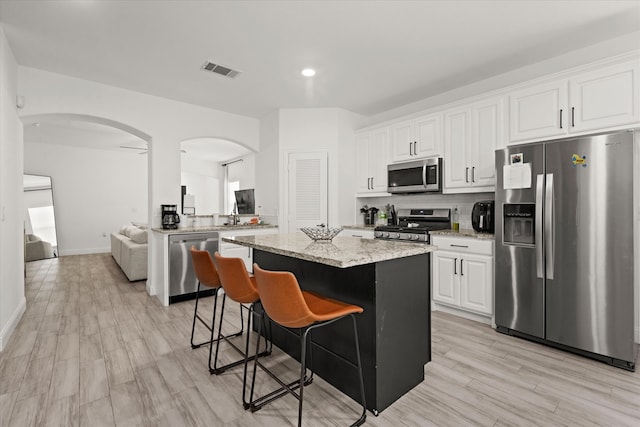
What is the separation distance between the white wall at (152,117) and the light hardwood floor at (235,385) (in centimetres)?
135

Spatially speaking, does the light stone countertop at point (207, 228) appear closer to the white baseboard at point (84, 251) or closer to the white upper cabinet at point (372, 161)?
the white upper cabinet at point (372, 161)


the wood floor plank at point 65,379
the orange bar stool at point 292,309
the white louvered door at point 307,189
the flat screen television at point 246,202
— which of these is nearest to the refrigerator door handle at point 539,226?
the orange bar stool at point 292,309

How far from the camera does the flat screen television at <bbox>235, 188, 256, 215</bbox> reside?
6782 mm

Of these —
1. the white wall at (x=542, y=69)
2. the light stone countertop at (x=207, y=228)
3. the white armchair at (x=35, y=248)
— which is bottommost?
the white armchair at (x=35, y=248)

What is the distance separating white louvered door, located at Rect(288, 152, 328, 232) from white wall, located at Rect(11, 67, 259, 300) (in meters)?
1.08

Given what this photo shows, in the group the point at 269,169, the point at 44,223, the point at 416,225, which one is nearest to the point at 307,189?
the point at 269,169

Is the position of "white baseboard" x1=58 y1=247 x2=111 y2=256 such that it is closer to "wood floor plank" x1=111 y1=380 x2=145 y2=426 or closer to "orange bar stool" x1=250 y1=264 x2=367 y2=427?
"wood floor plank" x1=111 y1=380 x2=145 y2=426

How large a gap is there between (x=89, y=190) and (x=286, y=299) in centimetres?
873

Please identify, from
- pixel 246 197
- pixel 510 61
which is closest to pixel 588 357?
pixel 510 61

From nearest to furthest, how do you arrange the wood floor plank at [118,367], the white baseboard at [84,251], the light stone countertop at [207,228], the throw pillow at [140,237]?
the wood floor plank at [118,367] < the light stone countertop at [207,228] < the throw pillow at [140,237] < the white baseboard at [84,251]

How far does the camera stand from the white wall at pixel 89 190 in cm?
755

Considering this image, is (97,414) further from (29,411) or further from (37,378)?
(37,378)

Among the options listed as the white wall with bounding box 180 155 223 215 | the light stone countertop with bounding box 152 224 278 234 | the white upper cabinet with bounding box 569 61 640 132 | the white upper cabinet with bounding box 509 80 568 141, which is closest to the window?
the white wall with bounding box 180 155 223 215

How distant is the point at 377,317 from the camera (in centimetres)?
179
